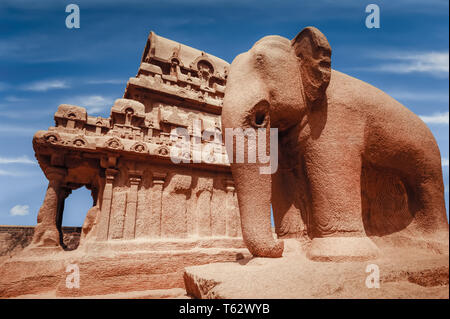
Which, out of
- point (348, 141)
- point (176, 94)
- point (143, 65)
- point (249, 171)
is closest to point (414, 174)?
point (348, 141)

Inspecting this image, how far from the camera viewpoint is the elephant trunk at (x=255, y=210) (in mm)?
2486

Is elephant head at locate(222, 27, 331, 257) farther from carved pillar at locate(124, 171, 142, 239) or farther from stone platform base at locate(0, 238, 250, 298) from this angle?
carved pillar at locate(124, 171, 142, 239)

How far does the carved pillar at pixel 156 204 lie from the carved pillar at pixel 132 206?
1.10ft

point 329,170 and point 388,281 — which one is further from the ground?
point 329,170

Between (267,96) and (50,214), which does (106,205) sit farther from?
(267,96)

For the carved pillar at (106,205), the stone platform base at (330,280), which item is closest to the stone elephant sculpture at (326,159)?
the stone platform base at (330,280)

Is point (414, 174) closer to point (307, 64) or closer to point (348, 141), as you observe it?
point (348, 141)

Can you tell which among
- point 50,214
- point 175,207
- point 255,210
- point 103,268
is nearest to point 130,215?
point 175,207

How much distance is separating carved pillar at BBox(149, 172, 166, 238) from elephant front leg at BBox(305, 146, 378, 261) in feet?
12.1

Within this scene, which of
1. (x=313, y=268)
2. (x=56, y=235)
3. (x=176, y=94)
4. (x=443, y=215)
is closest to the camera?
(x=313, y=268)

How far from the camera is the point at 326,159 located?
2.71m
